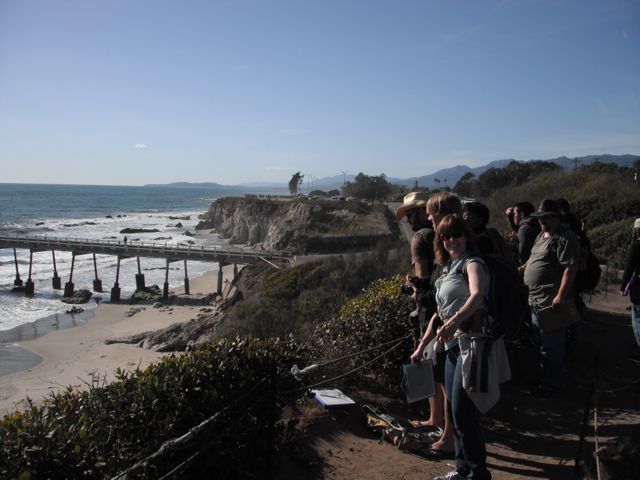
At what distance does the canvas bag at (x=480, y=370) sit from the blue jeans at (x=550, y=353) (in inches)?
85.4

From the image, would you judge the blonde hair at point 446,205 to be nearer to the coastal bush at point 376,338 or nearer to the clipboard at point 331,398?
the coastal bush at point 376,338

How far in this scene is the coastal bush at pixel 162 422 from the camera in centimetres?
220

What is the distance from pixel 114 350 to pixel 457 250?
17.3 meters

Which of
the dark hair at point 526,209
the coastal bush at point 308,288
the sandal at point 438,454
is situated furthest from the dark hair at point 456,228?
the coastal bush at point 308,288

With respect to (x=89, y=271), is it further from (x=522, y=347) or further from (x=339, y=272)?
(x=522, y=347)

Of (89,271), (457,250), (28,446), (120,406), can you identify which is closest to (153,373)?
(120,406)

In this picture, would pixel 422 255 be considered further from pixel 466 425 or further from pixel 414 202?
pixel 466 425

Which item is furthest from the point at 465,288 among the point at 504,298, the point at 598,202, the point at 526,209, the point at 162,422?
the point at 598,202

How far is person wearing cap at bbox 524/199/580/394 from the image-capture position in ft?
14.0

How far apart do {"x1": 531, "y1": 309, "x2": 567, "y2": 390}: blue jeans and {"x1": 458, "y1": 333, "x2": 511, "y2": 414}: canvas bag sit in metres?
2.17

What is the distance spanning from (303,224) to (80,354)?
26048 millimetres

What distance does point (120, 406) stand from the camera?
8.87 feet

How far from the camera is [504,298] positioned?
8.86 feet

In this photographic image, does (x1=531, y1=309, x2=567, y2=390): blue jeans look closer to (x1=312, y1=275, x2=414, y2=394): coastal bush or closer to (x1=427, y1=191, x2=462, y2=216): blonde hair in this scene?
(x1=312, y1=275, x2=414, y2=394): coastal bush
